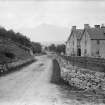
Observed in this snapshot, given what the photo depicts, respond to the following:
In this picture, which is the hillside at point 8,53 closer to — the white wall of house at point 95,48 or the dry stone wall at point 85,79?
the dry stone wall at point 85,79

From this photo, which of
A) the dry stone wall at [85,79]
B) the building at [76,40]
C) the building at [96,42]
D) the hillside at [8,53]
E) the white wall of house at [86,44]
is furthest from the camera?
the building at [76,40]

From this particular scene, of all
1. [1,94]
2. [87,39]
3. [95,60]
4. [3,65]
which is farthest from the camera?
[87,39]

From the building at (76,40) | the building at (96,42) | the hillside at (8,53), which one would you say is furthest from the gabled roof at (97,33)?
→ the hillside at (8,53)

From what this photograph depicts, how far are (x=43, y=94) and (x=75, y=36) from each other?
136 ft

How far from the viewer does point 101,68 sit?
1395 cm

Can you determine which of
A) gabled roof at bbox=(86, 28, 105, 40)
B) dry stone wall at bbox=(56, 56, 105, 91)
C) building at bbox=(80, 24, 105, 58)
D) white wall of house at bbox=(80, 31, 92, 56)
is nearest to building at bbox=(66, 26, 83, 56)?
white wall of house at bbox=(80, 31, 92, 56)

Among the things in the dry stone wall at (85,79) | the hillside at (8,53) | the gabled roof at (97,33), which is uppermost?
the gabled roof at (97,33)

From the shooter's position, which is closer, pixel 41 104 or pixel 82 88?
pixel 41 104

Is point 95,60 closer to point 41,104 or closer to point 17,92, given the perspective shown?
point 41,104

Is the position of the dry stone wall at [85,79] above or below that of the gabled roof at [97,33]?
below

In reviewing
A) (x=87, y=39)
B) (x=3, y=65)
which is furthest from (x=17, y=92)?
(x=87, y=39)

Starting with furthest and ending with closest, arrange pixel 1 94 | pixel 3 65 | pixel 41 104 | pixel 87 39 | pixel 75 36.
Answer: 1. pixel 75 36
2. pixel 87 39
3. pixel 3 65
4. pixel 1 94
5. pixel 41 104

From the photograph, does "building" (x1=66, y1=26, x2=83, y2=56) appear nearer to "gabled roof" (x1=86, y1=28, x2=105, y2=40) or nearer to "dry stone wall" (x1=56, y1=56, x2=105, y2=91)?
"gabled roof" (x1=86, y1=28, x2=105, y2=40)

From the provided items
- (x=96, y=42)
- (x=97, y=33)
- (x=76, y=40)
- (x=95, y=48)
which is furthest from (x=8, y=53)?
(x=76, y=40)
